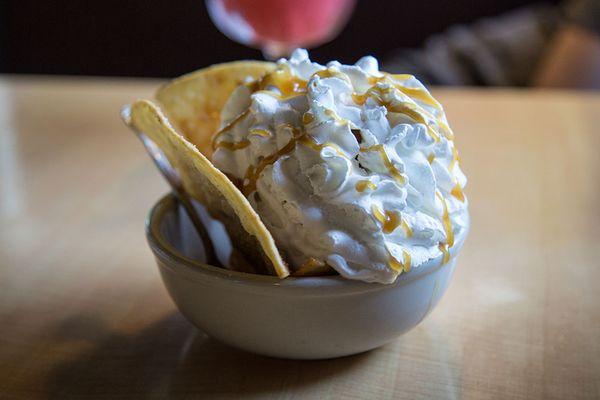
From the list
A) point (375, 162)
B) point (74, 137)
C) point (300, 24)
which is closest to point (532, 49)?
point (300, 24)

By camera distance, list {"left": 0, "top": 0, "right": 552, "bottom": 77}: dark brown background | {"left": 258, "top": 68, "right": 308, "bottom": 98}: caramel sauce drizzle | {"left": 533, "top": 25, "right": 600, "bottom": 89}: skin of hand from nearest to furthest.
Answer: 1. {"left": 258, "top": 68, "right": 308, "bottom": 98}: caramel sauce drizzle
2. {"left": 533, "top": 25, "right": 600, "bottom": 89}: skin of hand
3. {"left": 0, "top": 0, "right": 552, "bottom": 77}: dark brown background

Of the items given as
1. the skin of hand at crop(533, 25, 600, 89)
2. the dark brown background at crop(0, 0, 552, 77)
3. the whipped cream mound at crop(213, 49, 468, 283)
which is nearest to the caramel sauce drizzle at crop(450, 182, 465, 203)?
the whipped cream mound at crop(213, 49, 468, 283)

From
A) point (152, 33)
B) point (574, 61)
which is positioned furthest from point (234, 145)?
point (152, 33)

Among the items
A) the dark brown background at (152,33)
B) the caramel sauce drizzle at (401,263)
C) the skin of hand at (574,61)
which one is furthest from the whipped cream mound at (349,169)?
the dark brown background at (152,33)

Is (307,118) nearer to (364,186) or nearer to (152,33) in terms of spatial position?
(364,186)

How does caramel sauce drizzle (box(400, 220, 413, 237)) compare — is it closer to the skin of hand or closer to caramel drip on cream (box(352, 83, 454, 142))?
caramel drip on cream (box(352, 83, 454, 142))

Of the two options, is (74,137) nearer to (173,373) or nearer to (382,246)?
(173,373)

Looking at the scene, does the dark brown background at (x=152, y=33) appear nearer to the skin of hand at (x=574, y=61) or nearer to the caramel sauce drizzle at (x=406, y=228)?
the skin of hand at (x=574, y=61)
